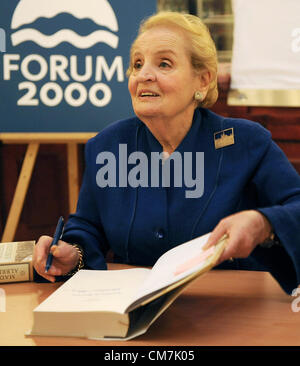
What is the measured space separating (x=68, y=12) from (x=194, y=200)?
4.93ft

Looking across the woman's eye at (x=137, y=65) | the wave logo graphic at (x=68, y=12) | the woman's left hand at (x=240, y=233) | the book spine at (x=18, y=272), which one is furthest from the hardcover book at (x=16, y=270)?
the wave logo graphic at (x=68, y=12)

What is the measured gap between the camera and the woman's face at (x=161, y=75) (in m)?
1.38

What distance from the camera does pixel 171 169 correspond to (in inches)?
54.4

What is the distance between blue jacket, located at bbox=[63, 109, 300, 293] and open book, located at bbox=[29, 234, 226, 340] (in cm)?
35

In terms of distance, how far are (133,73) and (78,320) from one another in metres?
0.80

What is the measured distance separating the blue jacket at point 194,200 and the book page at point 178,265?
309 mm

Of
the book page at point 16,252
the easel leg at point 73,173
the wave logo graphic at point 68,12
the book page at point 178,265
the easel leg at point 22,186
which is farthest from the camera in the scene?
the easel leg at point 73,173

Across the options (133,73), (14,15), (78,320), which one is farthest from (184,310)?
(14,15)

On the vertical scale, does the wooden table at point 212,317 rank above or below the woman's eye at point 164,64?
below

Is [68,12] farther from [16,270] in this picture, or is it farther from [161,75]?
[16,270]

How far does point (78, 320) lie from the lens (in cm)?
87

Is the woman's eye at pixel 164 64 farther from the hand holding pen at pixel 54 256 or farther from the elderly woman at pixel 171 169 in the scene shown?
the hand holding pen at pixel 54 256

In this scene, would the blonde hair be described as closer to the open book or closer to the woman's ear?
the woman's ear

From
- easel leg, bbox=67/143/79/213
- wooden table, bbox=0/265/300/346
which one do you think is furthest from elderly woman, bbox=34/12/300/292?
easel leg, bbox=67/143/79/213
